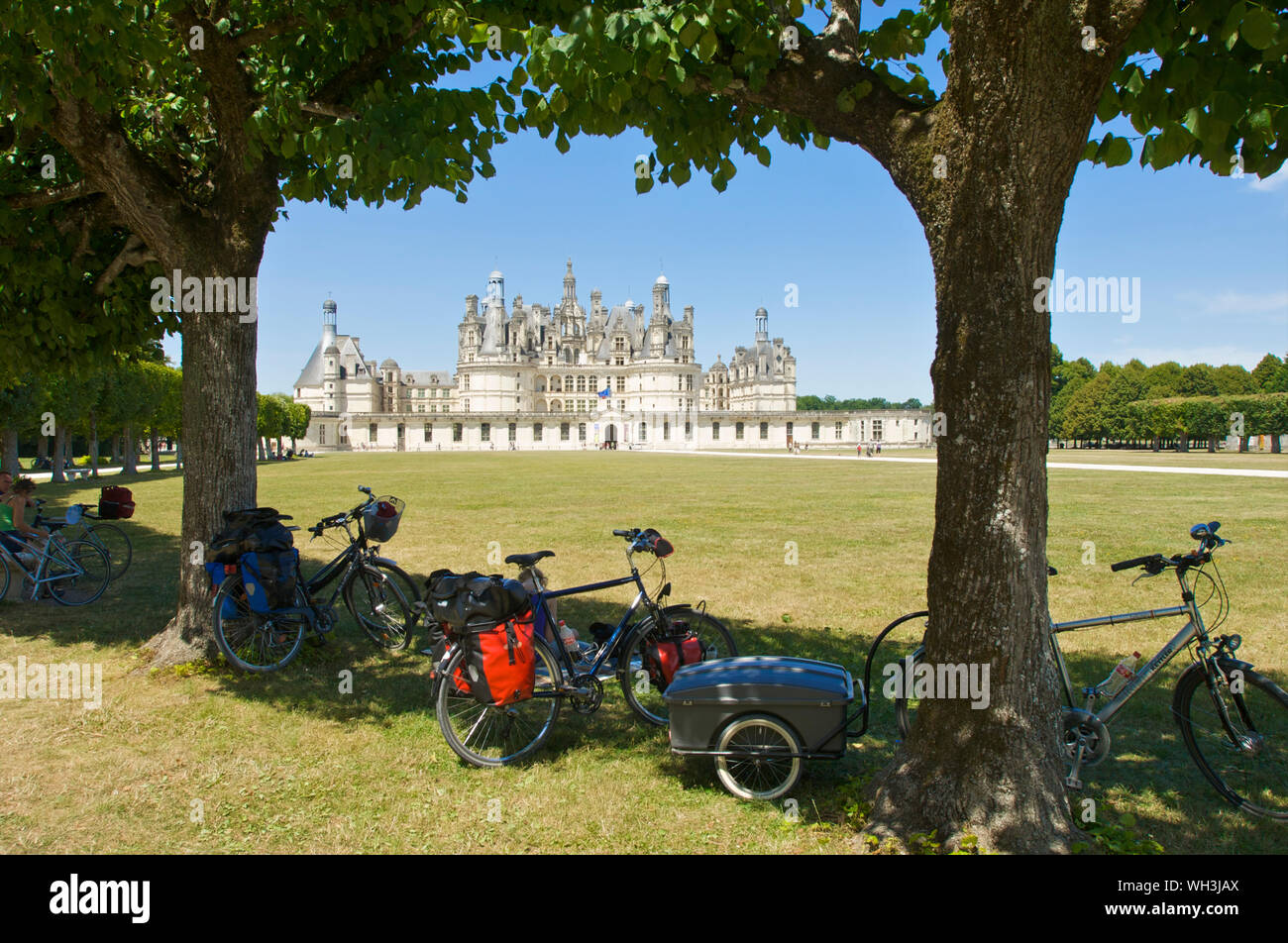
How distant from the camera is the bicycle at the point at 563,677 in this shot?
175 inches

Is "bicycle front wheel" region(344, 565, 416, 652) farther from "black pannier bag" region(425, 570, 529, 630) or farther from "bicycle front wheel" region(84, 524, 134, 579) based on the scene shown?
"bicycle front wheel" region(84, 524, 134, 579)

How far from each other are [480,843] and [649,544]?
1.97m

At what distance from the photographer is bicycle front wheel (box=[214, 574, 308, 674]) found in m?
5.82

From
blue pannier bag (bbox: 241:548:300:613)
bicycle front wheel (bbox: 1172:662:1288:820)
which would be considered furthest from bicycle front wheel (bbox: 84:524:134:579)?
bicycle front wheel (bbox: 1172:662:1288:820)

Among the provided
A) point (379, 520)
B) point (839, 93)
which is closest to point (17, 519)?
point (379, 520)

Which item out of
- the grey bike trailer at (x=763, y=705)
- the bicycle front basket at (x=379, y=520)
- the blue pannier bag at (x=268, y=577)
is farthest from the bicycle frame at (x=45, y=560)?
the grey bike trailer at (x=763, y=705)

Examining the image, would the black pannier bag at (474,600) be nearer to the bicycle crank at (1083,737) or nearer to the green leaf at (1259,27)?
the bicycle crank at (1083,737)

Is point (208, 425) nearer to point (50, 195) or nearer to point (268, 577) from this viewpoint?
point (268, 577)

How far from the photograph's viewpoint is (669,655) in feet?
15.7

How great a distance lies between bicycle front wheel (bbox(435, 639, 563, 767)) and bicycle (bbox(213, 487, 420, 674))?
3.35 ft

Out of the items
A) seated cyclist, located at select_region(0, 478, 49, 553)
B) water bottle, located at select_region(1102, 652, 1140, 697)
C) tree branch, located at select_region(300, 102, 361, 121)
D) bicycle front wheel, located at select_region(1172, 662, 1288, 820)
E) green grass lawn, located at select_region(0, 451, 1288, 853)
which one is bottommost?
green grass lawn, located at select_region(0, 451, 1288, 853)

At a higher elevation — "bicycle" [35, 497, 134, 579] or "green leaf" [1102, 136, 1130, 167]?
"green leaf" [1102, 136, 1130, 167]

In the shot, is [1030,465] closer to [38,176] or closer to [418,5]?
[418,5]
